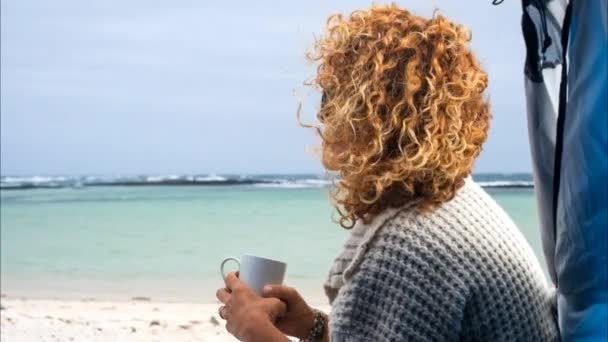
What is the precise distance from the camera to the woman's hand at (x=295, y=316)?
1649 millimetres

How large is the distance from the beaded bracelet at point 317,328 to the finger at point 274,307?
0.45 feet

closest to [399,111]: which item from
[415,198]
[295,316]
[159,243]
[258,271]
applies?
[415,198]

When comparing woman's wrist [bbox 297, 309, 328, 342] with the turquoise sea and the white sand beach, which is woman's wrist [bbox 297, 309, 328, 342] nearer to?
the white sand beach

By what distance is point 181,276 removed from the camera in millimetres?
6680

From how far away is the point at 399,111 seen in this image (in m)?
1.34

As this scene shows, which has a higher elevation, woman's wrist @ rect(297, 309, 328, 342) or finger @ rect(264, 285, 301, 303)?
finger @ rect(264, 285, 301, 303)

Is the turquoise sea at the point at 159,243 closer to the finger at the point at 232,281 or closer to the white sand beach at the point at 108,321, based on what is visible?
the white sand beach at the point at 108,321

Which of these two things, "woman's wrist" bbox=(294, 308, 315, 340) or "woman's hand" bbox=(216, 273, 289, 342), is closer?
"woman's hand" bbox=(216, 273, 289, 342)

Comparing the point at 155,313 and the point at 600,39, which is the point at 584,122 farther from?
the point at 155,313

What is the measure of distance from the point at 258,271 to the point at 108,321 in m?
3.00

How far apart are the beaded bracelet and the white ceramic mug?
0.58ft

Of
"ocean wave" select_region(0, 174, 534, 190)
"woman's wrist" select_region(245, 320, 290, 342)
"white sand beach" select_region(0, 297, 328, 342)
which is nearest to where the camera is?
"woman's wrist" select_region(245, 320, 290, 342)

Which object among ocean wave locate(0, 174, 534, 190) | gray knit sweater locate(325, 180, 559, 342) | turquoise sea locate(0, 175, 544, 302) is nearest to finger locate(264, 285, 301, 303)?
gray knit sweater locate(325, 180, 559, 342)

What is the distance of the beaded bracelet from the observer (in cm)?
→ 172
